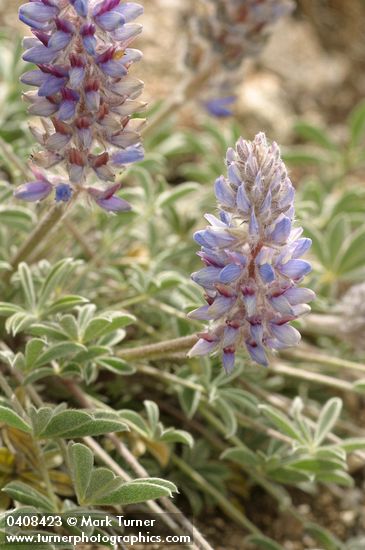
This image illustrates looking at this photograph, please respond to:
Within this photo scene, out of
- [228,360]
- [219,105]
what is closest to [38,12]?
[228,360]

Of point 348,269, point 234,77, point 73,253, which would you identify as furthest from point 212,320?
point 234,77

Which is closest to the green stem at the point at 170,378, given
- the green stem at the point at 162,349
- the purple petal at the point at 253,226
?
the green stem at the point at 162,349

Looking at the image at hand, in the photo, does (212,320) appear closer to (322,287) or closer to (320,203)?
(322,287)

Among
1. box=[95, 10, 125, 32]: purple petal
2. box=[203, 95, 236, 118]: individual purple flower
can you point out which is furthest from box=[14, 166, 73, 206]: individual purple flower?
box=[203, 95, 236, 118]: individual purple flower

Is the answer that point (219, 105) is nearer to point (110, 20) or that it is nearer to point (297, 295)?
point (110, 20)

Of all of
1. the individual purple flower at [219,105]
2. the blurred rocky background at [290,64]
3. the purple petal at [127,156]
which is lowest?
the purple petal at [127,156]

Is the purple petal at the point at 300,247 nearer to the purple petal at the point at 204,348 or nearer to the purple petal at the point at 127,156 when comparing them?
the purple petal at the point at 204,348
